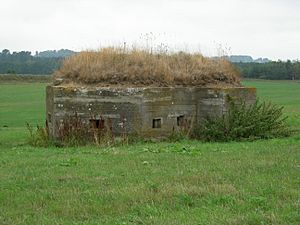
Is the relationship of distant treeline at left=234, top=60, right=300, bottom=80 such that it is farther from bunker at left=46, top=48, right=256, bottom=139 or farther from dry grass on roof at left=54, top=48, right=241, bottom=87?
bunker at left=46, top=48, right=256, bottom=139

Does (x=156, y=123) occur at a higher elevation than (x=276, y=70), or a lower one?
lower

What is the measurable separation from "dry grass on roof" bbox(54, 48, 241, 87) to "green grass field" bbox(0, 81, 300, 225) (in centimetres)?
427

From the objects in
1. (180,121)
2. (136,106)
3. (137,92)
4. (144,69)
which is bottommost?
(180,121)

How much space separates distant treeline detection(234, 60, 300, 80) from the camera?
3393 inches

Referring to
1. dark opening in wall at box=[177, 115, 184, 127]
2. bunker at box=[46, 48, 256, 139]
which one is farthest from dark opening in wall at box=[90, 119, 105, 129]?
dark opening in wall at box=[177, 115, 184, 127]

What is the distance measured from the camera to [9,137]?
67.9ft

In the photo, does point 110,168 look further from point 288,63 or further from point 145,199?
point 288,63

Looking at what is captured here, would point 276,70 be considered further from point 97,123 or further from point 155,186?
point 155,186

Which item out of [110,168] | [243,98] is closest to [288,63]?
[243,98]

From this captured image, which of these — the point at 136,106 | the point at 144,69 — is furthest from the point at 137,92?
the point at 144,69

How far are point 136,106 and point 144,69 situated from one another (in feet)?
5.02

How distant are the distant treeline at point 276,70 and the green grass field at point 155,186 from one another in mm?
74611

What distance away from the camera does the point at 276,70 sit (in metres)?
87.5

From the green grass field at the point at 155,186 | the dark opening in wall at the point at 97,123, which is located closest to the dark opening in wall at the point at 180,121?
the dark opening in wall at the point at 97,123
